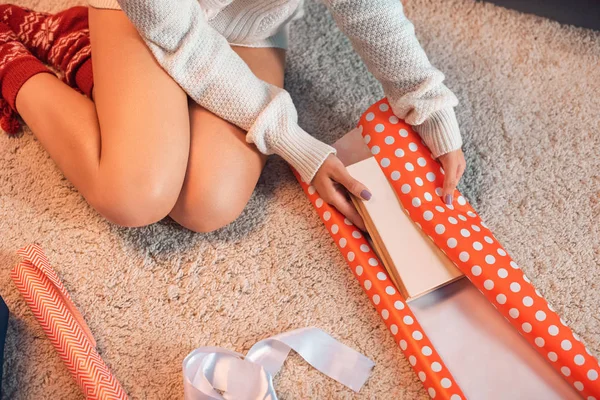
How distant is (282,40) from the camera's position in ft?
3.27

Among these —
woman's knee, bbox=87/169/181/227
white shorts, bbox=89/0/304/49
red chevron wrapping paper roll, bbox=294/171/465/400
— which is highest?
white shorts, bbox=89/0/304/49

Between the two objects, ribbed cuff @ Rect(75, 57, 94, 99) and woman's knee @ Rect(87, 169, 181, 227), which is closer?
woman's knee @ Rect(87, 169, 181, 227)

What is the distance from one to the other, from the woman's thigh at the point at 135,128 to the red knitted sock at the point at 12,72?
0.51 ft

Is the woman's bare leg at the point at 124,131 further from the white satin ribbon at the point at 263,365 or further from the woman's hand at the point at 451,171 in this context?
the woman's hand at the point at 451,171

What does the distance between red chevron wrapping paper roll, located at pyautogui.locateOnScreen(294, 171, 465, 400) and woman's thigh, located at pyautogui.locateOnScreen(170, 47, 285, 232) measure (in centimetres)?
12

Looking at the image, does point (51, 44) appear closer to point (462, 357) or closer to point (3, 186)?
point (3, 186)

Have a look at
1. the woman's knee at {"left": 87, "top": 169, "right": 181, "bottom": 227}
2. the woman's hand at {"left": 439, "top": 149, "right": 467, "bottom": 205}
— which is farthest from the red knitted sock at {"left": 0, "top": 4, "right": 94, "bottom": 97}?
the woman's hand at {"left": 439, "top": 149, "right": 467, "bottom": 205}

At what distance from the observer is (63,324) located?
2.68 feet

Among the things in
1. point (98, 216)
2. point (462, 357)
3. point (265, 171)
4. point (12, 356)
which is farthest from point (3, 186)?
point (462, 357)

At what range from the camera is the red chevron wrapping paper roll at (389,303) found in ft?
2.63

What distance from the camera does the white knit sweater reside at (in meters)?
0.84

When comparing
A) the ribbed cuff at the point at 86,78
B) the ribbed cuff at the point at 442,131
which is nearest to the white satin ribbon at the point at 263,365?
the ribbed cuff at the point at 442,131

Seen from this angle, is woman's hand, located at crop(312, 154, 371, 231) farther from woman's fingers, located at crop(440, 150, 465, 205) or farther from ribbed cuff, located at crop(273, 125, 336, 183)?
woman's fingers, located at crop(440, 150, 465, 205)

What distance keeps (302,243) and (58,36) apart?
0.57m
